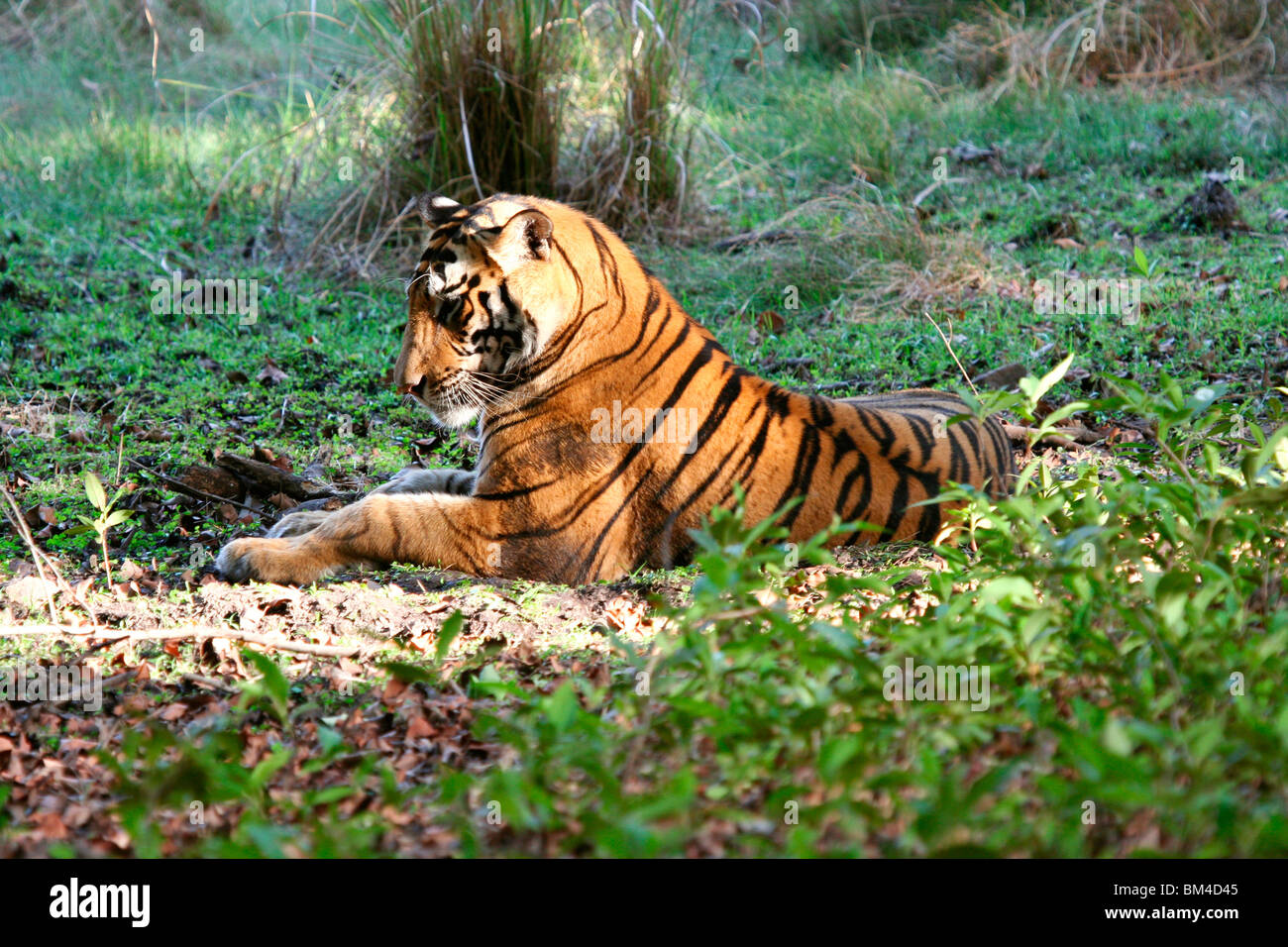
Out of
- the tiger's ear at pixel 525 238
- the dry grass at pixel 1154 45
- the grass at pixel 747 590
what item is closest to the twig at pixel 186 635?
the grass at pixel 747 590

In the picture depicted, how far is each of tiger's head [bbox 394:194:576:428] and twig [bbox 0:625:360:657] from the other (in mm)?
1225

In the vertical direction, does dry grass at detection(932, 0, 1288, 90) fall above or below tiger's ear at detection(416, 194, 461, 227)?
above

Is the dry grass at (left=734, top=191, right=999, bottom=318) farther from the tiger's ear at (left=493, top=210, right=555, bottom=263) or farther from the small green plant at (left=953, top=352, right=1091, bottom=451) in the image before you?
the small green plant at (left=953, top=352, right=1091, bottom=451)

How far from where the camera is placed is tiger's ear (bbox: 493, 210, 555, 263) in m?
3.94

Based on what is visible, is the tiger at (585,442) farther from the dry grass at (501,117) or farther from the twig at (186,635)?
the dry grass at (501,117)

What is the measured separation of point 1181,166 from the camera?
8531 millimetres

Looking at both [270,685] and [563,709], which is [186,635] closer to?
[270,685]

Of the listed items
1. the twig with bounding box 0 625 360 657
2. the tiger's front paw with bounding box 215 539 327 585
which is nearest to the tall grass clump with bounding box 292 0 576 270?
the tiger's front paw with bounding box 215 539 327 585

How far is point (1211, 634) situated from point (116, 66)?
12.9 metres

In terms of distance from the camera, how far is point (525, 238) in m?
3.96

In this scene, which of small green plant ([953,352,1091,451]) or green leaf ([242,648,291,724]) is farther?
small green plant ([953,352,1091,451])

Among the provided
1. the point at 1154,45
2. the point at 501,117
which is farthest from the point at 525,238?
the point at 1154,45

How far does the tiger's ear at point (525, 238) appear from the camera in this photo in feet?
12.9

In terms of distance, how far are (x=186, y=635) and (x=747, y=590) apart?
5.09 ft
